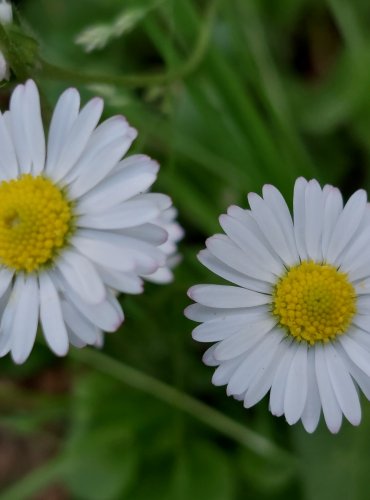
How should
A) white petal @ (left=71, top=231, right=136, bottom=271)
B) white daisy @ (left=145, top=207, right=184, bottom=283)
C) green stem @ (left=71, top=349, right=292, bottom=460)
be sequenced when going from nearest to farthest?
white petal @ (left=71, top=231, right=136, bottom=271), white daisy @ (left=145, top=207, right=184, bottom=283), green stem @ (left=71, top=349, right=292, bottom=460)

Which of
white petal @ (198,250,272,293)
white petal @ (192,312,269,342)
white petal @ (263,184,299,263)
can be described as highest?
white petal @ (263,184,299,263)

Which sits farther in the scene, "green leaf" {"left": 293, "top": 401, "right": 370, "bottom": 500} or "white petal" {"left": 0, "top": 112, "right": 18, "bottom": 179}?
"green leaf" {"left": 293, "top": 401, "right": 370, "bottom": 500}

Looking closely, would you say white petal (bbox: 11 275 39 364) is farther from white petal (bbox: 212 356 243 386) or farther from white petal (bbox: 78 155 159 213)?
white petal (bbox: 212 356 243 386)

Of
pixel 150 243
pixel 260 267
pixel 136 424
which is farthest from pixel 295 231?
pixel 136 424

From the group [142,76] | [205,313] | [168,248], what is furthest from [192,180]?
[205,313]

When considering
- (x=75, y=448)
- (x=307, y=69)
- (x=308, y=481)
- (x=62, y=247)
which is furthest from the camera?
(x=307, y=69)

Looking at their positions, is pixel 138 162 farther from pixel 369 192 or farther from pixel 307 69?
pixel 307 69

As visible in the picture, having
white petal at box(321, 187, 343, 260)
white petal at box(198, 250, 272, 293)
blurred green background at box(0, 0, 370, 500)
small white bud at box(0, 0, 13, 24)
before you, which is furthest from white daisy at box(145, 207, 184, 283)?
small white bud at box(0, 0, 13, 24)
